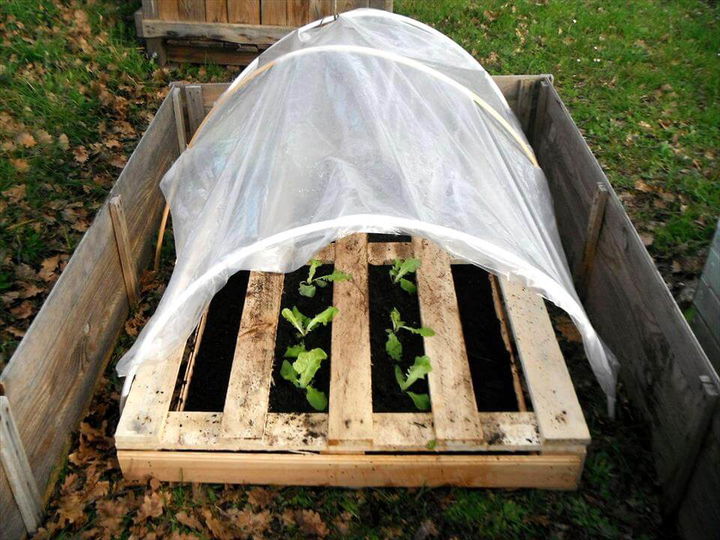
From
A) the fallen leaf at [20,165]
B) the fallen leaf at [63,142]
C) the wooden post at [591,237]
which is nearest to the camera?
the wooden post at [591,237]

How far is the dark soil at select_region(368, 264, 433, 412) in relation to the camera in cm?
297

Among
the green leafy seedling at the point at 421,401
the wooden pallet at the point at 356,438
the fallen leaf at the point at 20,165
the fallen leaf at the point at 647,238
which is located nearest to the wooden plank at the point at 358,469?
the wooden pallet at the point at 356,438

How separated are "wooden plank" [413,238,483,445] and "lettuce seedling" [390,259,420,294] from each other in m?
0.06

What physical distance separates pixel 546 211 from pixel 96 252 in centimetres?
218

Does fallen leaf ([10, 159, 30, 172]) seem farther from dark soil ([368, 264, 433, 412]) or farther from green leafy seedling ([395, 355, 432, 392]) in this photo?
green leafy seedling ([395, 355, 432, 392])

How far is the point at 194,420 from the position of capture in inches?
109

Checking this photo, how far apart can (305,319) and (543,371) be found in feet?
3.65

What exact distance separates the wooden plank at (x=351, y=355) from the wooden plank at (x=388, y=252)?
0.16 ft

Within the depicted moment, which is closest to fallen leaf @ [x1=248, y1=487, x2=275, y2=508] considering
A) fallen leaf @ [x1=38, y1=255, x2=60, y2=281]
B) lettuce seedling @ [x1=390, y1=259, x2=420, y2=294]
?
lettuce seedling @ [x1=390, y1=259, x2=420, y2=294]

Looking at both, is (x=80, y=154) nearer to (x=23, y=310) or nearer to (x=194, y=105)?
(x=194, y=105)

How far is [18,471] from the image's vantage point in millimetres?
2354

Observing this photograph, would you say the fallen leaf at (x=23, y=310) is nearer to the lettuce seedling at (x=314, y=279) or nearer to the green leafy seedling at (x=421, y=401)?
the lettuce seedling at (x=314, y=279)

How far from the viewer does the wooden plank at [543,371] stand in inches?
106

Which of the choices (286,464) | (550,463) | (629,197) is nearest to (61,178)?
(286,464)
